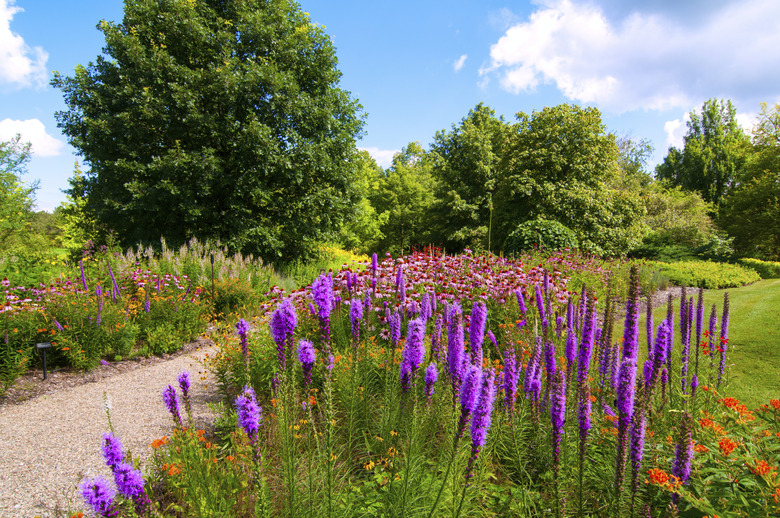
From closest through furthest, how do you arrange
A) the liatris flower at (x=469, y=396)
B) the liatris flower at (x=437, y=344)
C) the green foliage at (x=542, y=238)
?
1. the liatris flower at (x=469, y=396)
2. the liatris flower at (x=437, y=344)
3. the green foliage at (x=542, y=238)

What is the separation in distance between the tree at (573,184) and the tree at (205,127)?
938 cm

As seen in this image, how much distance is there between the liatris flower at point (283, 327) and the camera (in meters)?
2.16


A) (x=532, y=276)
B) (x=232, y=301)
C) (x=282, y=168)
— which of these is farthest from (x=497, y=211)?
(x=232, y=301)

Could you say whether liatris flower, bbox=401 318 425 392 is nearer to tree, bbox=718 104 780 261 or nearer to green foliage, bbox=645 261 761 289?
green foliage, bbox=645 261 761 289

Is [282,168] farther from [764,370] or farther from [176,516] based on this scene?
[764,370]

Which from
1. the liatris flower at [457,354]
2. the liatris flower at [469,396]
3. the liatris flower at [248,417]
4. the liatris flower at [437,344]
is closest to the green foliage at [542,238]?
the liatris flower at [437,344]

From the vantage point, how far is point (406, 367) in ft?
7.54

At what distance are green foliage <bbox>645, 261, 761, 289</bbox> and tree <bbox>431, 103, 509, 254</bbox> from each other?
28.2 feet

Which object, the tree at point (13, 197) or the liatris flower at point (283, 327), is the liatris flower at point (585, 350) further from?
the tree at point (13, 197)

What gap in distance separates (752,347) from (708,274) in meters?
9.70

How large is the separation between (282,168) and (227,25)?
5.43 meters

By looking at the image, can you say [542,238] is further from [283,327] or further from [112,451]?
[112,451]

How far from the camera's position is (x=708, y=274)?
15.0m

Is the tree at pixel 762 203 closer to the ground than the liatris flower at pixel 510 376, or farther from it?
farther from it
